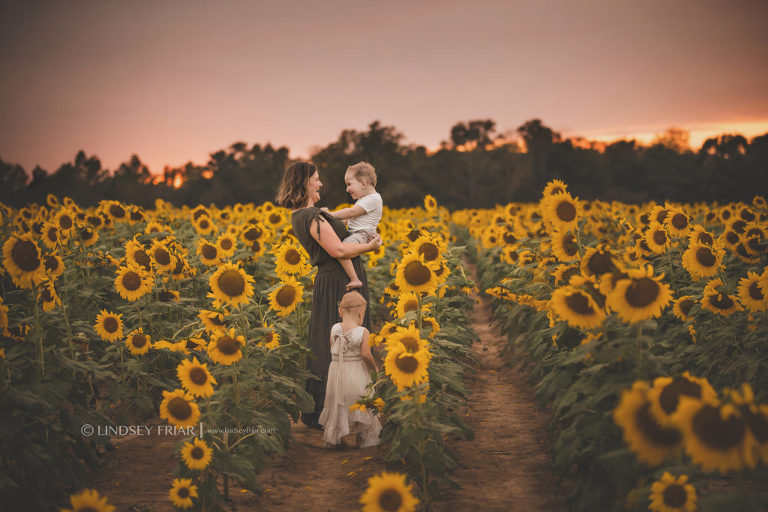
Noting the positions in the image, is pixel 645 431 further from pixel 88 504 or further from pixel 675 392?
pixel 88 504

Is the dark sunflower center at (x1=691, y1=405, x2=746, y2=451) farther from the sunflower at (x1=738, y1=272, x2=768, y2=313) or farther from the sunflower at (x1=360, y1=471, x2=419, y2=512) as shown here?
the sunflower at (x1=738, y1=272, x2=768, y2=313)

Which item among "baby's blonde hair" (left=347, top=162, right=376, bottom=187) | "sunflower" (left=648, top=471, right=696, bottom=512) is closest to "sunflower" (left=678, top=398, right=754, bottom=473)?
"sunflower" (left=648, top=471, right=696, bottom=512)

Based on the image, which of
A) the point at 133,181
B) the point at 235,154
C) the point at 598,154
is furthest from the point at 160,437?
the point at 598,154

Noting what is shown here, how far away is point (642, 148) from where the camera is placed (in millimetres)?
66312

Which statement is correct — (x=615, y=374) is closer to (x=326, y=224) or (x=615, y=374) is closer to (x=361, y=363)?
(x=361, y=363)

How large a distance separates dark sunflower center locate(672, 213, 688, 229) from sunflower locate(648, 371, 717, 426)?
161 inches

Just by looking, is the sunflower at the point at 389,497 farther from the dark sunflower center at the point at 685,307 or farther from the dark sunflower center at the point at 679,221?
the dark sunflower center at the point at 679,221

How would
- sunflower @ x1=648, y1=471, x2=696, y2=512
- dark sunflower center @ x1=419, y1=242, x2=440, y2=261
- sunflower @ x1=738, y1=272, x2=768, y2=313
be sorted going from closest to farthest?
sunflower @ x1=648, y1=471, x2=696, y2=512
sunflower @ x1=738, y1=272, x2=768, y2=313
dark sunflower center @ x1=419, y1=242, x2=440, y2=261

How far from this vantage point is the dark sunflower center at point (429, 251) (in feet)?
15.1

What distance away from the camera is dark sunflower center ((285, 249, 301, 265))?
5.68 metres

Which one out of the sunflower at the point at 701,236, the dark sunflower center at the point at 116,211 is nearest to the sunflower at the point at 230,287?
the dark sunflower center at the point at 116,211

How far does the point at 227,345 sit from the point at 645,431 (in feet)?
8.04

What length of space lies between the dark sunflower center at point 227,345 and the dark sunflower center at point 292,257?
1.94 metres

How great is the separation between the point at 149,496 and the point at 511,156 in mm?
66550
